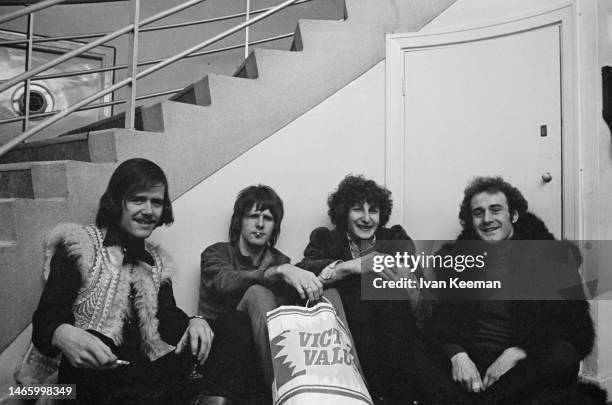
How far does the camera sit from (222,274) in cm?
221

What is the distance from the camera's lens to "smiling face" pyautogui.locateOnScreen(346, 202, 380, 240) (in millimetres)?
2303

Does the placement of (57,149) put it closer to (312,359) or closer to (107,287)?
(107,287)

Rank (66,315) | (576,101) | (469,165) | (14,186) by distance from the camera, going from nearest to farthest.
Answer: (66,315)
(14,186)
(576,101)
(469,165)

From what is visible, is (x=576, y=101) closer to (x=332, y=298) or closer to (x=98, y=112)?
(x=332, y=298)

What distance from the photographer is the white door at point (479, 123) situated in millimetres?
2303

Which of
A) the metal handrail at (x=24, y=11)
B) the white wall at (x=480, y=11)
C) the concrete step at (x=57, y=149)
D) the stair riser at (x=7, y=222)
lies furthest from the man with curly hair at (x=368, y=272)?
the metal handrail at (x=24, y=11)

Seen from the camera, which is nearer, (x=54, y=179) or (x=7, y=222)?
(x=7, y=222)

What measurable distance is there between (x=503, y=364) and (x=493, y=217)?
50 cm

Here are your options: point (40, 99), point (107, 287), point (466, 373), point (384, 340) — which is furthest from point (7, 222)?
point (40, 99)

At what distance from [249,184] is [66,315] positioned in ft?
2.58

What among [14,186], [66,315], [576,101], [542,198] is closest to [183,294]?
[66,315]

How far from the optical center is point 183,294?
2.28 meters

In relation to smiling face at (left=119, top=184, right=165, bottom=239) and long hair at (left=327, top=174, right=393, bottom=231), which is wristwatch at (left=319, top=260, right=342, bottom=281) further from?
smiling face at (left=119, top=184, right=165, bottom=239)

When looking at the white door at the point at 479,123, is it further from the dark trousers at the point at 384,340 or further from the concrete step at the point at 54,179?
A: the concrete step at the point at 54,179
